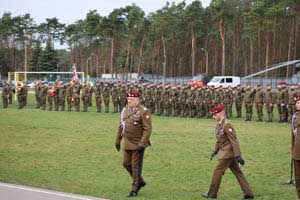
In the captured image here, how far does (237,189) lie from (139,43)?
71699 mm

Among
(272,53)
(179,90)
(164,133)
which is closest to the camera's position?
(164,133)

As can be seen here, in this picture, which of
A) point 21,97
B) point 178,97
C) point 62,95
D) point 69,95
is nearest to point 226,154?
point 178,97

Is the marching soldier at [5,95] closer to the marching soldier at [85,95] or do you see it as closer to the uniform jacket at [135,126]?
the marching soldier at [85,95]

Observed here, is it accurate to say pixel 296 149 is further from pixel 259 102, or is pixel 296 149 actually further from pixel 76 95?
pixel 76 95

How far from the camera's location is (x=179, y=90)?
28375 mm

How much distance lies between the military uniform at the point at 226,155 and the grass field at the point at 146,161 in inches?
13.3

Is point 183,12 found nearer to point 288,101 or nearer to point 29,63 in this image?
point 29,63

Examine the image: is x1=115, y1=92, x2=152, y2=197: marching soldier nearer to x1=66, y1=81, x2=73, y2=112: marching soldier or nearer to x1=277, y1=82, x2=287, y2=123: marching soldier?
x1=277, y1=82, x2=287, y2=123: marching soldier

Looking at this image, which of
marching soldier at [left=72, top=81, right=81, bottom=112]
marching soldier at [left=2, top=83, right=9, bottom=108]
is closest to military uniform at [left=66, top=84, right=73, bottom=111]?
marching soldier at [left=72, top=81, right=81, bottom=112]

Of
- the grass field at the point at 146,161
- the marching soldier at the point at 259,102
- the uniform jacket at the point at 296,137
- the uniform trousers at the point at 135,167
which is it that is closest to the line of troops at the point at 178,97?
the marching soldier at the point at 259,102

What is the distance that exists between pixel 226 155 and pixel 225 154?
0.03 metres

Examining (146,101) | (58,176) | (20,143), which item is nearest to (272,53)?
(146,101)

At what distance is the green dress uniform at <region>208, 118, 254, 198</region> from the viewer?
9055mm

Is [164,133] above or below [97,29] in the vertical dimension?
below
